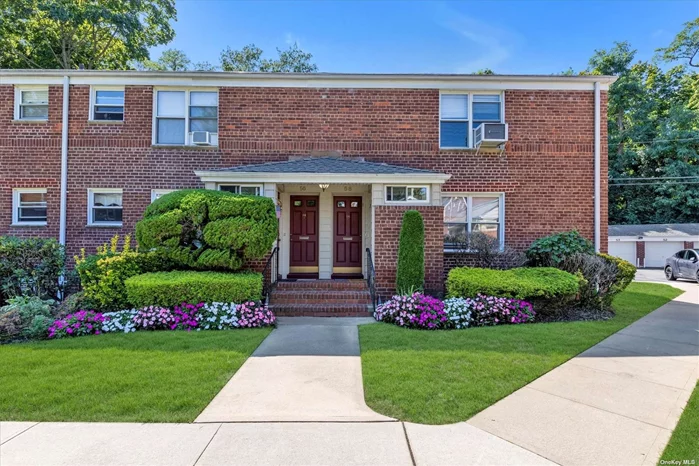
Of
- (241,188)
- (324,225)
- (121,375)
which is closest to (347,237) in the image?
(324,225)

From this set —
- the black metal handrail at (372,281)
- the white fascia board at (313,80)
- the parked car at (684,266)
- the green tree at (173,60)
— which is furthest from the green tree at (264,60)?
the parked car at (684,266)

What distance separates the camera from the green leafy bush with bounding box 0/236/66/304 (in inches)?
307

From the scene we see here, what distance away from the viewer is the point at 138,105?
9.52 metres

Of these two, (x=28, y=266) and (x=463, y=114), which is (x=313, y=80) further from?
(x=28, y=266)

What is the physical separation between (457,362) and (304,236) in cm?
604

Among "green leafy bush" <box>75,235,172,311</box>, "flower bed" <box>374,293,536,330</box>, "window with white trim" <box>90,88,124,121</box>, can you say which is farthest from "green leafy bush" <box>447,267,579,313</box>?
"window with white trim" <box>90,88,124,121</box>

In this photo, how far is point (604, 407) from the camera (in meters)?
3.60

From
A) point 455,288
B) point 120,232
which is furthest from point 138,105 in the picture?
point 455,288

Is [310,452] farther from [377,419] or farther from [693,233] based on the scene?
[693,233]

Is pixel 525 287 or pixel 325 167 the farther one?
pixel 325 167

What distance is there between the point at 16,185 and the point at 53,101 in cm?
241

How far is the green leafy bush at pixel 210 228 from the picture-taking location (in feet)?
23.7

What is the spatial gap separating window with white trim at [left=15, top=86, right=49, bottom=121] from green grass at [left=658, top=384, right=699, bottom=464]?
44.1 ft

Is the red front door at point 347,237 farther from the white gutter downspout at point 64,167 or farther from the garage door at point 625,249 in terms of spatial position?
the garage door at point 625,249
